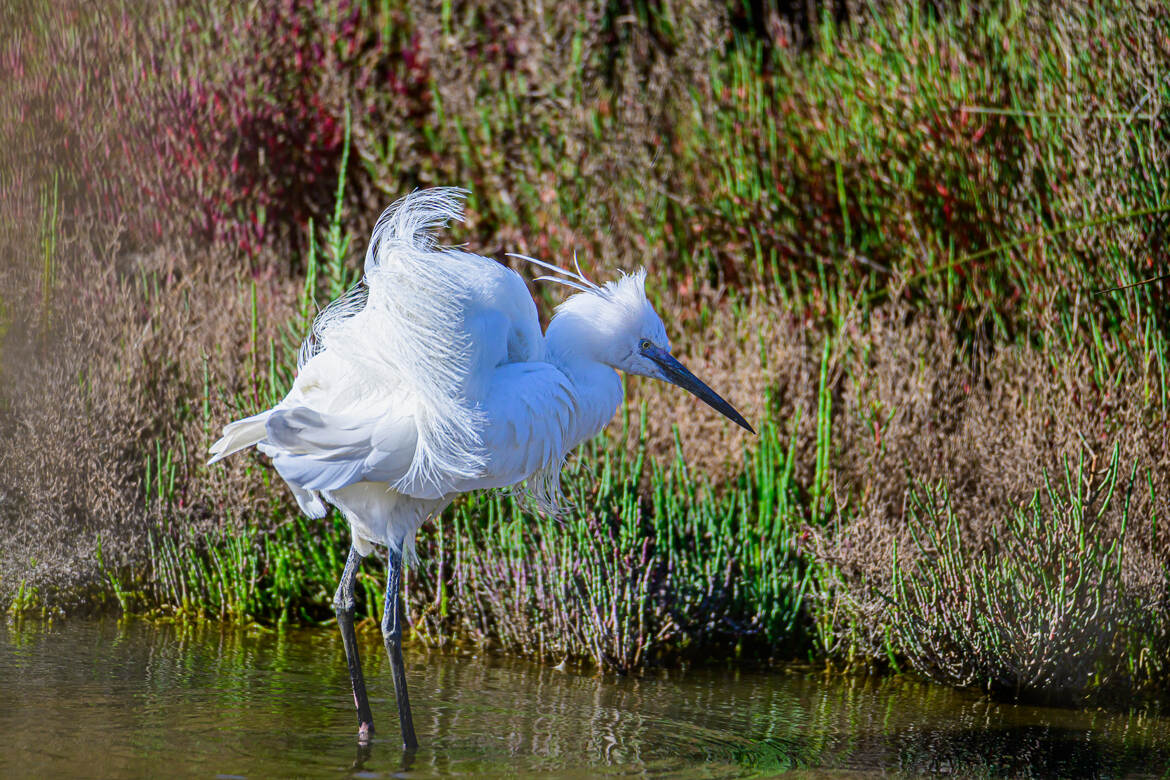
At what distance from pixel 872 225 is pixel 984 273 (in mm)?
714

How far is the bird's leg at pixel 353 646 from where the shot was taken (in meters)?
3.68

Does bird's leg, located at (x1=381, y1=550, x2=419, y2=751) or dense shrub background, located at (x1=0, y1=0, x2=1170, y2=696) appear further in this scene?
dense shrub background, located at (x1=0, y1=0, x2=1170, y2=696)

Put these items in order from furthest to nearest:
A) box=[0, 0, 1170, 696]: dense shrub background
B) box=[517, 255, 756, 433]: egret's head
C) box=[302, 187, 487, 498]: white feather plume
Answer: box=[0, 0, 1170, 696]: dense shrub background, box=[517, 255, 756, 433]: egret's head, box=[302, 187, 487, 498]: white feather plume

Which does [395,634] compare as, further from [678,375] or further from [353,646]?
[678,375]

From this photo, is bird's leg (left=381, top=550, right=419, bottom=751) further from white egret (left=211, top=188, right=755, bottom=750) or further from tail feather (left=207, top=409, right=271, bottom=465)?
tail feather (left=207, top=409, right=271, bottom=465)

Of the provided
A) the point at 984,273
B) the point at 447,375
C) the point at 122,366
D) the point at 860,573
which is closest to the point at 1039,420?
the point at 860,573

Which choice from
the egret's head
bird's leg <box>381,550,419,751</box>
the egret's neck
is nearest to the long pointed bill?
the egret's head

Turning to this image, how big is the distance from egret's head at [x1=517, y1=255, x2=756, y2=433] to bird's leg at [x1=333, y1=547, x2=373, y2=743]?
0.98 m

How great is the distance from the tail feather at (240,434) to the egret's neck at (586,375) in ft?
2.86

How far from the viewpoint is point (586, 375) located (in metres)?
3.74

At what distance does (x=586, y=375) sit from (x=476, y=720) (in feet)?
3.73

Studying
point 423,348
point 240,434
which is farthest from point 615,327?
point 240,434

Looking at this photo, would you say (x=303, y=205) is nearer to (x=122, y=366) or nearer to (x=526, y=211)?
(x=526, y=211)

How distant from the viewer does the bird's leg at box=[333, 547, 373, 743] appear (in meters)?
3.68
